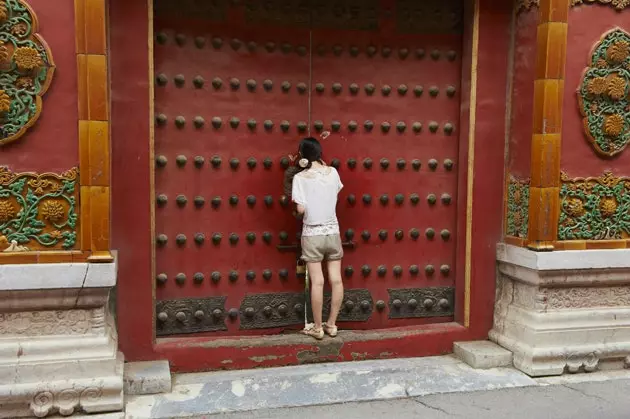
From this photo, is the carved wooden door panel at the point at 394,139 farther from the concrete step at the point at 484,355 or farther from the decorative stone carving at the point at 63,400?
the decorative stone carving at the point at 63,400

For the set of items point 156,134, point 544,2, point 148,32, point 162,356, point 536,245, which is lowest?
point 162,356

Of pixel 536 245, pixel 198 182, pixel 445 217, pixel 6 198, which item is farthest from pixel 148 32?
pixel 536 245

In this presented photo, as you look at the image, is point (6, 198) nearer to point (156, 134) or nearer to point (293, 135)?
point (156, 134)

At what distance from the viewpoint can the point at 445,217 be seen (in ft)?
14.0

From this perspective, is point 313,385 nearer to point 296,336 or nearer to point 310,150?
point 296,336

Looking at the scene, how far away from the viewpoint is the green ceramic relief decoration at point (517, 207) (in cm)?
392

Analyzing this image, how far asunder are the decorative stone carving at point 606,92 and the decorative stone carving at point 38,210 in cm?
324

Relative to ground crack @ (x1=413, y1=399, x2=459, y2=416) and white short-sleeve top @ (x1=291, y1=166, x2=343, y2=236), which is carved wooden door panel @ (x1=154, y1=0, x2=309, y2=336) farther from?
ground crack @ (x1=413, y1=399, x2=459, y2=416)

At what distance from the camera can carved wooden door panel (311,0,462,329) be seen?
405 centimetres

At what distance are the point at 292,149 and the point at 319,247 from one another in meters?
0.73

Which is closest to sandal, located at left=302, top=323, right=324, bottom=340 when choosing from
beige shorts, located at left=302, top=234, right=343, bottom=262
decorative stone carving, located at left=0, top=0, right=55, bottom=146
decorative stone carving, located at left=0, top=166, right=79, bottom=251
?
beige shorts, located at left=302, top=234, right=343, bottom=262

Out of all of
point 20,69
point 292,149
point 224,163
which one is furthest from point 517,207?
point 20,69

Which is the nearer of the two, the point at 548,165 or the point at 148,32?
the point at 148,32

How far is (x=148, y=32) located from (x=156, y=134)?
63cm
